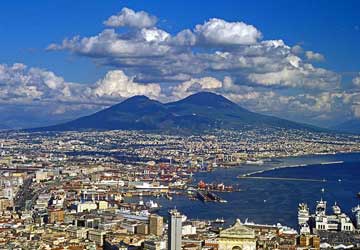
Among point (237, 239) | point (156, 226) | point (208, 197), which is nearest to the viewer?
point (237, 239)

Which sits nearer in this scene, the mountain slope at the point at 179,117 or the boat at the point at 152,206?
the boat at the point at 152,206

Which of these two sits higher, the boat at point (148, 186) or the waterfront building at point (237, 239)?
the boat at point (148, 186)

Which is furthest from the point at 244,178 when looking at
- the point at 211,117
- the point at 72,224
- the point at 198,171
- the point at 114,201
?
the point at 211,117

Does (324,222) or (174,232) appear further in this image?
(324,222)

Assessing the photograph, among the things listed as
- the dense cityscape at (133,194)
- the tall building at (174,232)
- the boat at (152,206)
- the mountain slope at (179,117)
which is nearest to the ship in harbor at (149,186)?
the dense cityscape at (133,194)

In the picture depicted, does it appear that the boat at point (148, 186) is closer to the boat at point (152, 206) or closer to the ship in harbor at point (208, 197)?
the ship in harbor at point (208, 197)

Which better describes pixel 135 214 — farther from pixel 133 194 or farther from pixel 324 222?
pixel 133 194

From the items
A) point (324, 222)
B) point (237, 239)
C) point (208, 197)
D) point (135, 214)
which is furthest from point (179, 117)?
point (237, 239)
